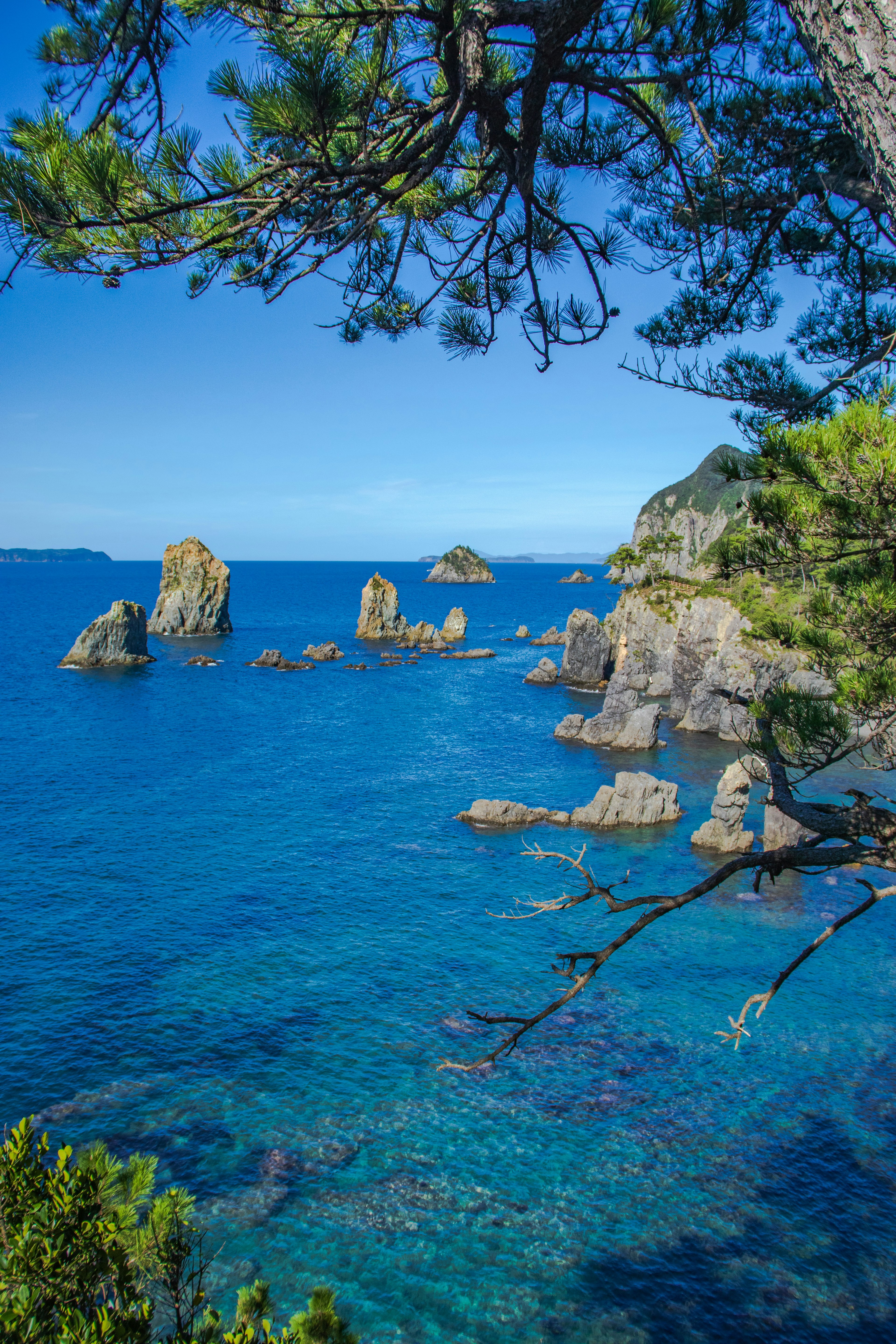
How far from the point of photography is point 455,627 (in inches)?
4456

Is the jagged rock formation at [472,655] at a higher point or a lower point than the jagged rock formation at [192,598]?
lower

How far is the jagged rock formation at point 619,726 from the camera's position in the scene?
176ft

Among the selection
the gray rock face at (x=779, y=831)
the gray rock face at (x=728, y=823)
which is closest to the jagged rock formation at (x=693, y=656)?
the gray rock face at (x=728, y=823)

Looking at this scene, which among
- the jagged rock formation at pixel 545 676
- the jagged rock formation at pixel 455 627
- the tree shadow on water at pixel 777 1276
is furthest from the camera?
the jagged rock formation at pixel 455 627

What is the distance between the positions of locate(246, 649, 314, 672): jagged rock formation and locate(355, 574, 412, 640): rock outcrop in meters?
23.1

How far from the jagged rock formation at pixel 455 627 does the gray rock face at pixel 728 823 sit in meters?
77.4

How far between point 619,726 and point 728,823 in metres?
19.4

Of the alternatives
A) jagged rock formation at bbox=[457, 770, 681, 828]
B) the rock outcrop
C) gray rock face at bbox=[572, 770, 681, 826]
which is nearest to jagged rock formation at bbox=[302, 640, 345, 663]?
the rock outcrop

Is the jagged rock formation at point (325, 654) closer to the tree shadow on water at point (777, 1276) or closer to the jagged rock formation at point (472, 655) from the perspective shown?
the jagged rock formation at point (472, 655)

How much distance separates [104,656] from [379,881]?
213 feet

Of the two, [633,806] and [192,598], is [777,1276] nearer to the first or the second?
[633,806]

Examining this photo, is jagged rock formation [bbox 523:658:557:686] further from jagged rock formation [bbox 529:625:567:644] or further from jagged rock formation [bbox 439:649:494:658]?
jagged rock formation [bbox 529:625:567:644]

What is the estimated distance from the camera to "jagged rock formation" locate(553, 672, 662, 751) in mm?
53719

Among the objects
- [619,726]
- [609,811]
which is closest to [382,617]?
[619,726]
